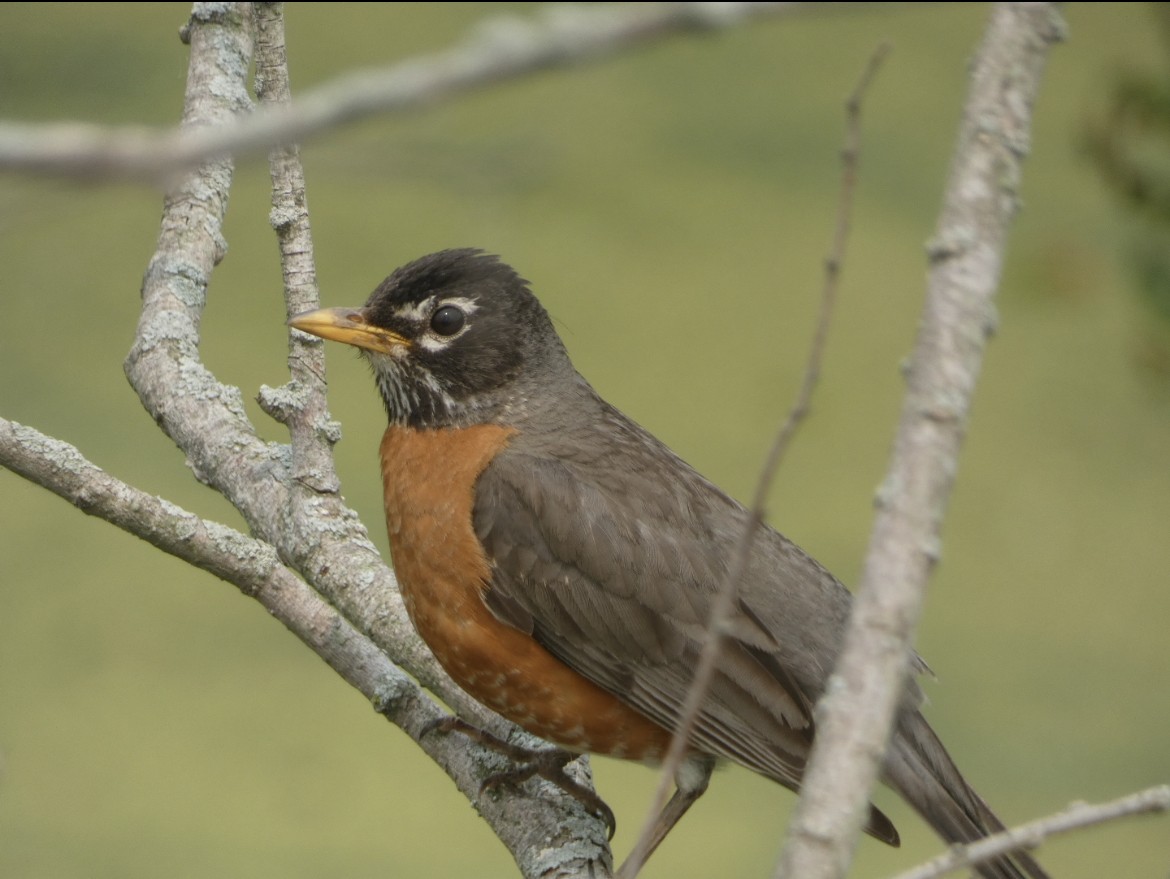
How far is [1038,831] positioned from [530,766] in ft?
3.87

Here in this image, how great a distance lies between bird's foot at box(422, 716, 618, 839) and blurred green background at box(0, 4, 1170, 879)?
1.59m

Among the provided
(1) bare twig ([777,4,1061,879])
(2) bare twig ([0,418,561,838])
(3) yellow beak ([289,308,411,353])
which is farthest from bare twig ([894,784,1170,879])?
(3) yellow beak ([289,308,411,353])

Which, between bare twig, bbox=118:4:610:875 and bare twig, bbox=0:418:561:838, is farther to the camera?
bare twig, bbox=118:4:610:875

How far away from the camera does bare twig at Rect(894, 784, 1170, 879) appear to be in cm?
110

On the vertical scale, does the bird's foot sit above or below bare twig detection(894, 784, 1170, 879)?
above

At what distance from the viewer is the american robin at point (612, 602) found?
2.22 m

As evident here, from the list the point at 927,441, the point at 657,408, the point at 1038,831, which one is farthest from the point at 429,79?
the point at 657,408

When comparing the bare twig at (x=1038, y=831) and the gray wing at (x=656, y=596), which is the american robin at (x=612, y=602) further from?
the bare twig at (x=1038, y=831)

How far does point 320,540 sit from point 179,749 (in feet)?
6.81

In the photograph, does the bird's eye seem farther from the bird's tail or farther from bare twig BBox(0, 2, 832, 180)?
bare twig BBox(0, 2, 832, 180)

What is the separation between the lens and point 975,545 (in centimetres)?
509

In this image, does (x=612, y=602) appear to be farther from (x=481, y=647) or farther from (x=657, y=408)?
(x=657, y=408)

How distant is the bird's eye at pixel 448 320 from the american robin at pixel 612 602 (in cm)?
7

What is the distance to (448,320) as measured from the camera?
101 inches
